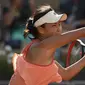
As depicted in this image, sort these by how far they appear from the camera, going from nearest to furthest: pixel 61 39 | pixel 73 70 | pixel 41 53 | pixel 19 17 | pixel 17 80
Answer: pixel 61 39 < pixel 41 53 < pixel 17 80 < pixel 73 70 < pixel 19 17

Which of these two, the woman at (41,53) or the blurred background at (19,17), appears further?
the blurred background at (19,17)

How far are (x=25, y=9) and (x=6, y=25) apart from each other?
1.71 feet

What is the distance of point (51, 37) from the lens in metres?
3.36

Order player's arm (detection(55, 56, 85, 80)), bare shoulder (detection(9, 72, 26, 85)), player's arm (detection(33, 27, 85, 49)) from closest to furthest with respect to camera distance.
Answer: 1. player's arm (detection(33, 27, 85, 49))
2. bare shoulder (detection(9, 72, 26, 85))
3. player's arm (detection(55, 56, 85, 80))

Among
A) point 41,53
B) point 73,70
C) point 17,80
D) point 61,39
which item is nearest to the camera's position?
point 61,39

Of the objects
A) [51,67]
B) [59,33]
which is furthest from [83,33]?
[51,67]

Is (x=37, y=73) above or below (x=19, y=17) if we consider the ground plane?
above

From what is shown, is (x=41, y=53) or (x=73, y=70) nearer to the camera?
(x=41, y=53)

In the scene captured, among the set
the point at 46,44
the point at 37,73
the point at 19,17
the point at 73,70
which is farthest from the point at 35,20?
the point at 19,17

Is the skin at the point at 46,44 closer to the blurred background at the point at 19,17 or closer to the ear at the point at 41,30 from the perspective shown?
the ear at the point at 41,30

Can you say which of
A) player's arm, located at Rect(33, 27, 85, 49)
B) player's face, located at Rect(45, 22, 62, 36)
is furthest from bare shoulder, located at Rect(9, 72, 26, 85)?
player's face, located at Rect(45, 22, 62, 36)

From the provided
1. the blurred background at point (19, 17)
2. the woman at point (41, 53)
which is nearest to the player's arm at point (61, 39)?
the woman at point (41, 53)

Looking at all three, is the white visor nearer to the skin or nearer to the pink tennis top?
the skin

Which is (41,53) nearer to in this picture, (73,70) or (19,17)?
(73,70)
